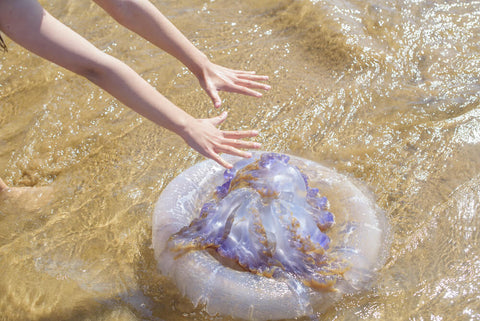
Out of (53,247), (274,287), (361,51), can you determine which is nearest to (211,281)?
(274,287)

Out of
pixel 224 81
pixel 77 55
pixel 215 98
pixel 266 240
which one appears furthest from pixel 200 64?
pixel 266 240

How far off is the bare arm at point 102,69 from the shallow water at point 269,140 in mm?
798

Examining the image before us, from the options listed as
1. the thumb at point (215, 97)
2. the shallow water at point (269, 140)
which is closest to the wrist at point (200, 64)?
the thumb at point (215, 97)

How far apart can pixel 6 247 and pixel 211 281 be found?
4.05 feet

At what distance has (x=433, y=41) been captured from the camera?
4195 mm

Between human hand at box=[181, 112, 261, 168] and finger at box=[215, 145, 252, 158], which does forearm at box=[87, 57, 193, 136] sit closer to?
human hand at box=[181, 112, 261, 168]

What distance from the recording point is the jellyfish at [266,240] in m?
2.29

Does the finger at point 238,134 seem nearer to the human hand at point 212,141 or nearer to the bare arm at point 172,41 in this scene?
the human hand at point 212,141

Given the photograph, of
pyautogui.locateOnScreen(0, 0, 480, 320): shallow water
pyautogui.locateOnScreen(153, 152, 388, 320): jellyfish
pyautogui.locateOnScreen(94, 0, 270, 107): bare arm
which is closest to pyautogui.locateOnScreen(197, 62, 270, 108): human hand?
pyautogui.locateOnScreen(94, 0, 270, 107): bare arm

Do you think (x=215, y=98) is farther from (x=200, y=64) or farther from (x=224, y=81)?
(x=200, y=64)

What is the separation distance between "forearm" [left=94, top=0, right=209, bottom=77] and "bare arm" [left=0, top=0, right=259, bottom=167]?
540 mm

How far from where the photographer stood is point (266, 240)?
2.45 meters

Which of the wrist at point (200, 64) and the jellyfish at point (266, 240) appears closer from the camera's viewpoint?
the jellyfish at point (266, 240)

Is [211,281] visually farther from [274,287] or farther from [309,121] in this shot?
[309,121]
